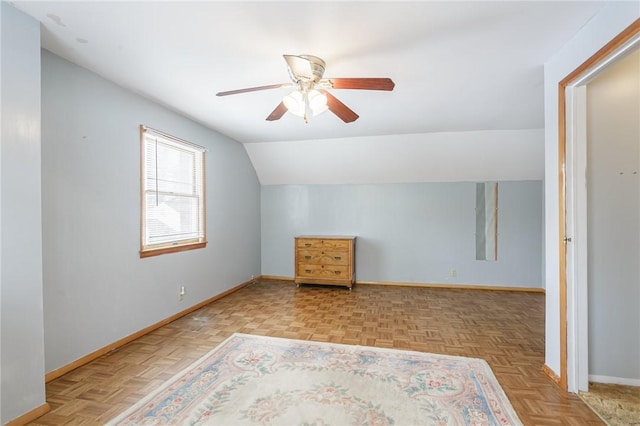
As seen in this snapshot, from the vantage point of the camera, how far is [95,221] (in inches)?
98.8

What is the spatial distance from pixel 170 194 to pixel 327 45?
7.74ft

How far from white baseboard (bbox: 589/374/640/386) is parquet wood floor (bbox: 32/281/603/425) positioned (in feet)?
1.02

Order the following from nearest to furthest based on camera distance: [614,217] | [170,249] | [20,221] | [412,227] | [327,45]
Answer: [20,221] < [327,45] < [614,217] < [170,249] < [412,227]

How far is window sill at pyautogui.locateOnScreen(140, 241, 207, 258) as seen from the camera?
3.00m

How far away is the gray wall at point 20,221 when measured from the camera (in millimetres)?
1636

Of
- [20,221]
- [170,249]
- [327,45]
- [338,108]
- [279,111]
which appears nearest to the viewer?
[20,221]

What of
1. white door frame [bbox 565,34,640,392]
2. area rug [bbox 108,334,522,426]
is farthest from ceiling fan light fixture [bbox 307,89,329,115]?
area rug [bbox 108,334,522,426]

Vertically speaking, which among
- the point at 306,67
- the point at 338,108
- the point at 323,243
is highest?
the point at 306,67

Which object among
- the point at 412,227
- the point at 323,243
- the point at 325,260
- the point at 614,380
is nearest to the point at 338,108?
the point at 614,380

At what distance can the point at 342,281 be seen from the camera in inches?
187

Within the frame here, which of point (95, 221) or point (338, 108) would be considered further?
point (95, 221)

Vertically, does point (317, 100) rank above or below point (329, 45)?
below

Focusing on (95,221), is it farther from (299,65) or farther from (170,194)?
(299,65)

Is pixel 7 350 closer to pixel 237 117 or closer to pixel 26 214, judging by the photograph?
pixel 26 214
